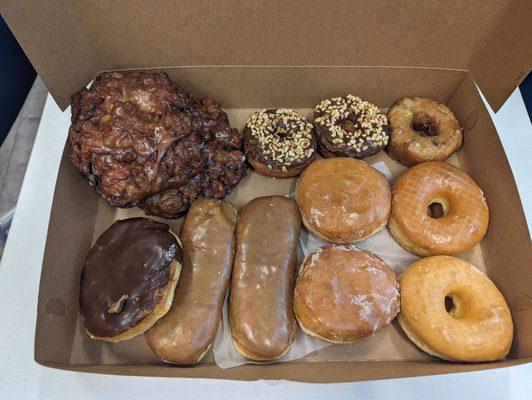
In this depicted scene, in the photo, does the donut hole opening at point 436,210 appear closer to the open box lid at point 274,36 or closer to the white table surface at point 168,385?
the open box lid at point 274,36

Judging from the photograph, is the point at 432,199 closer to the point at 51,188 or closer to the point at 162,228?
the point at 162,228

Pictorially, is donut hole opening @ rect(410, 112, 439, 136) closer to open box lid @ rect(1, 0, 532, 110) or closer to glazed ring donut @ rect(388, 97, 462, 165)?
glazed ring donut @ rect(388, 97, 462, 165)

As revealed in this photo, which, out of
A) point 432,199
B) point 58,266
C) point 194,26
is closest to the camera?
point 58,266

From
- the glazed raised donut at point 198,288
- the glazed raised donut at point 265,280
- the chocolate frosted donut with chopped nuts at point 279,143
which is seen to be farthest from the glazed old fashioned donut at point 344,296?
the chocolate frosted donut with chopped nuts at point 279,143

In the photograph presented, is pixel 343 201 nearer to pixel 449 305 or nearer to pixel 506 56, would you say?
pixel 449 305

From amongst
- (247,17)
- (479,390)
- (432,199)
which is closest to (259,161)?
(247,17)

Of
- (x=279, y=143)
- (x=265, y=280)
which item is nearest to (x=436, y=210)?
(x=279, y=143)
